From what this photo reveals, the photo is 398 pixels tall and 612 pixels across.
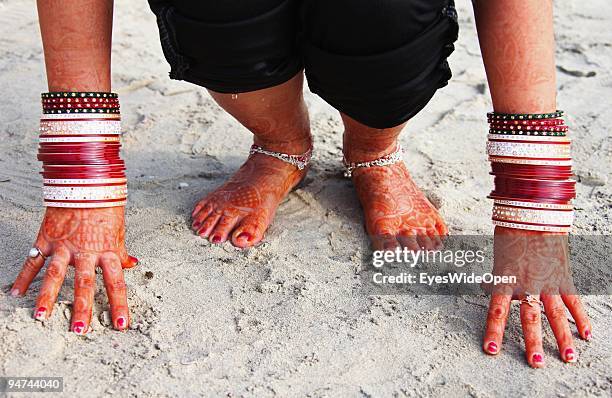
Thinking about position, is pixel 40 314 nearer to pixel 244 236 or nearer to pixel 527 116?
pixel 244 236

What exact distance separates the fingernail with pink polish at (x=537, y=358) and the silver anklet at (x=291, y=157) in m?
0.89

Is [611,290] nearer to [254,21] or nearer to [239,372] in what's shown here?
[239,372]

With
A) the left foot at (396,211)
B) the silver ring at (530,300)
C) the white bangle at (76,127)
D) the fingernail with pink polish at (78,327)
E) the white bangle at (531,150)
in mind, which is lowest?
the left foot at (396,211)

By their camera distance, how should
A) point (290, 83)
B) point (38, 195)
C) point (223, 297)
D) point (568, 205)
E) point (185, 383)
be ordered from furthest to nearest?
point (38, 195), point (290, 83), point (223, 297), point (568, 205), point (185, 383)

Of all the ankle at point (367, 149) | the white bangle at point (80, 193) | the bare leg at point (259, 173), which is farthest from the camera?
the ankle at point (367, 149)

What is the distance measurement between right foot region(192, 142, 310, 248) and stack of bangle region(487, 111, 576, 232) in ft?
2.16

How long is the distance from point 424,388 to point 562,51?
222cm

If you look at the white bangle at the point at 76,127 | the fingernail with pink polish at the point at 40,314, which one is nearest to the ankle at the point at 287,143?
the white bangle at the point at 76,127

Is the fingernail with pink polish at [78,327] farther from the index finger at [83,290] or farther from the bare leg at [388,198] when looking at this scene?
the bare leg at [388,198]

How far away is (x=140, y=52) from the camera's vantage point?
304cm

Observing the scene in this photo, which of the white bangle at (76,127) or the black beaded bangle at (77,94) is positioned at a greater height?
the black beaded bangle at (77,94)

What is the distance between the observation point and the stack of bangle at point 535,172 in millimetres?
1483

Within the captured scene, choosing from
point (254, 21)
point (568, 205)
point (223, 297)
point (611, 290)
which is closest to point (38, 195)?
point (223, 297)

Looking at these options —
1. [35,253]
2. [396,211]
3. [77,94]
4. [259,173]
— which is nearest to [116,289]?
[35,253]
